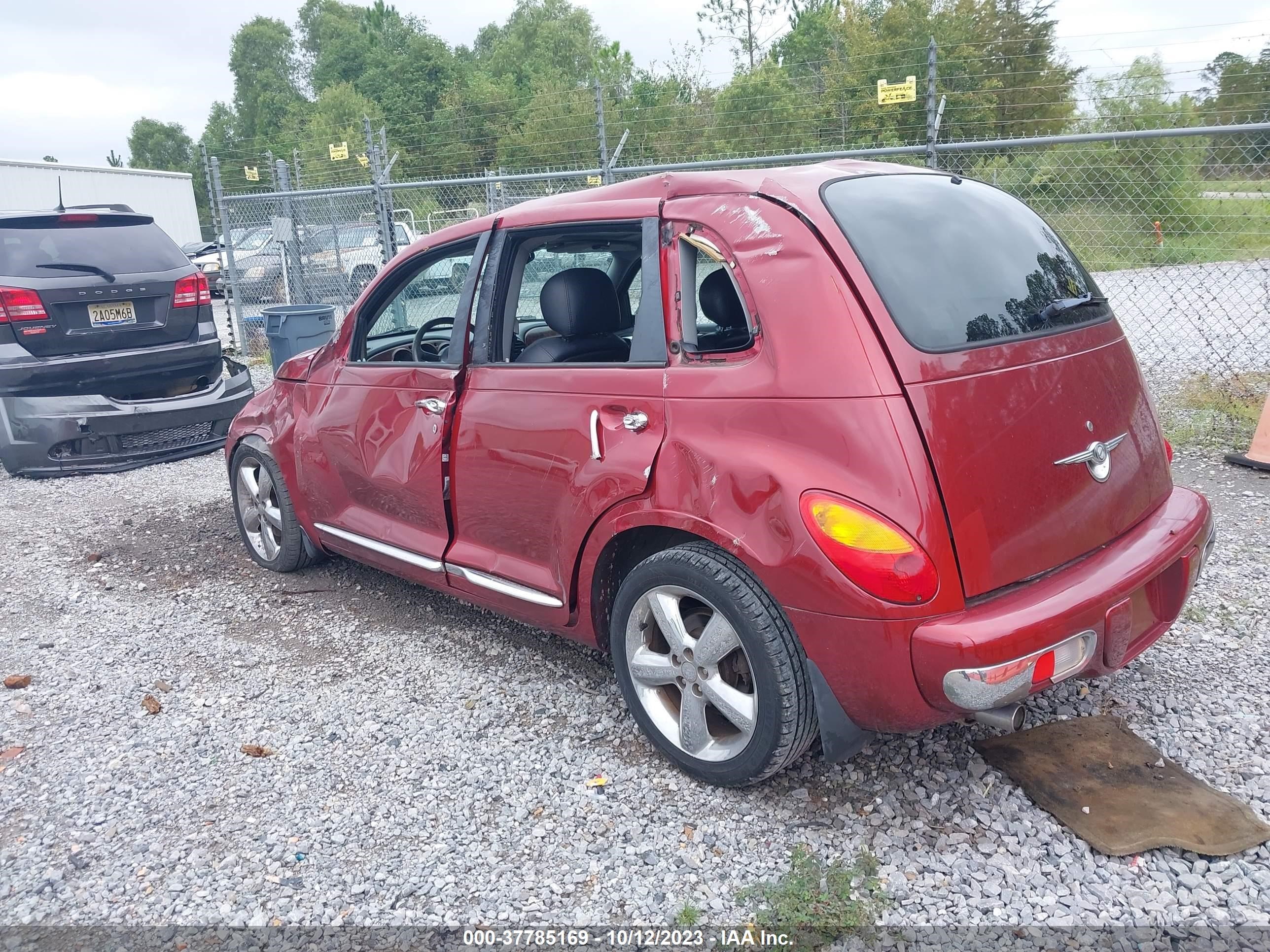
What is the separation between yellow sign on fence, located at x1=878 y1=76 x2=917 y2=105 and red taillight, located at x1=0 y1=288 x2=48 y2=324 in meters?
6.28

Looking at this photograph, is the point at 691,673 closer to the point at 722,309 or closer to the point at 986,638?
the point at 986,638

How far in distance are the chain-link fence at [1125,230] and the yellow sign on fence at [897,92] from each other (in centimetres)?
159

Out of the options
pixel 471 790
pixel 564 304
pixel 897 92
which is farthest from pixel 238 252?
pixel 471 790

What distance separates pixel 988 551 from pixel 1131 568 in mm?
537

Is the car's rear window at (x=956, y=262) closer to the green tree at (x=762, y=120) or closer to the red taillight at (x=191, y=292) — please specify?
the red taillight at (x=191, y=292)

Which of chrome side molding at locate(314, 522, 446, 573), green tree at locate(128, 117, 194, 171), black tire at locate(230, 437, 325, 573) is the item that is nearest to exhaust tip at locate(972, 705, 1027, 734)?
chrome side molding at locate(314, 522, 446, 573)

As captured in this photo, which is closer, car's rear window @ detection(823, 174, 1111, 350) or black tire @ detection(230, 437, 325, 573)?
car's rear window @ detection(823, 174, 1111, 350)

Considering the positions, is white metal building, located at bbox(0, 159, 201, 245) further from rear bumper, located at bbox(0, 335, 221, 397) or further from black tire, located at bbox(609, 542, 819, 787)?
black tire, located at bbox(609, 542, 819, 787)

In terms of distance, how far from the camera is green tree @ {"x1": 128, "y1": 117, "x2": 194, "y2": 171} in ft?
239

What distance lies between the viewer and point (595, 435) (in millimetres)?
2963

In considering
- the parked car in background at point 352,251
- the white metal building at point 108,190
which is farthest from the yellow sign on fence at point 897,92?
the white metal building at point 108,190

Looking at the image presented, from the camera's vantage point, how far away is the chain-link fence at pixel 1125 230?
30.6ft

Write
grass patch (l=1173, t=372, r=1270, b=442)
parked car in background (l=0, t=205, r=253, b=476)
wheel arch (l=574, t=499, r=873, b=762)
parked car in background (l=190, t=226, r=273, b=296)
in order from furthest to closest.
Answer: parked car in background (l=190, t=226, r=273, b=296) → parked car in background (l=0, t=205, r=253, b=476) → grass patch (l=1173, t=372, r=1270, b=442) → wheel arch (l=574, t=499, r=873, b=762)

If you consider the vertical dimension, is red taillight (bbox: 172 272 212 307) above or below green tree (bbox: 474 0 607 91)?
below
